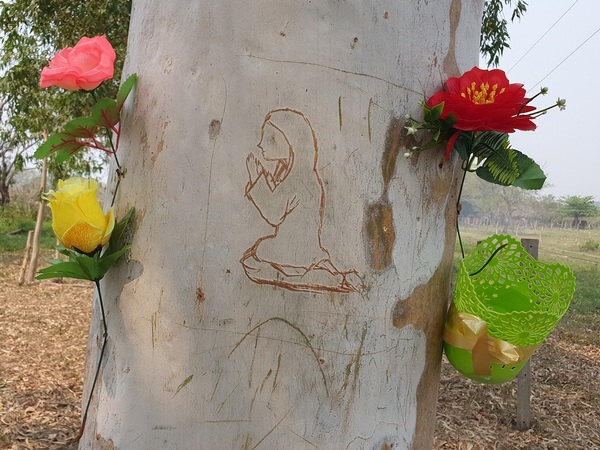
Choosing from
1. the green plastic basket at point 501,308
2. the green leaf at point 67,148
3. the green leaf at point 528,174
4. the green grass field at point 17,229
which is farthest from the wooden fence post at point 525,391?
the green grass field at point 17,229

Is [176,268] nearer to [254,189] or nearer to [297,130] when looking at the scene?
[254,189]

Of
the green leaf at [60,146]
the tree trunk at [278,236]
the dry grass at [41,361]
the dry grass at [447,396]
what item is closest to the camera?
the tree trunk at [278,236]

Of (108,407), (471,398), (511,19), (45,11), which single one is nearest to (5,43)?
(45,11)

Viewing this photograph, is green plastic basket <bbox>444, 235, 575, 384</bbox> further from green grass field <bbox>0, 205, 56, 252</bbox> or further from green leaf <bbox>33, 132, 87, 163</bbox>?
green grass field <bbox>0, 205, 56, 252</bbox>

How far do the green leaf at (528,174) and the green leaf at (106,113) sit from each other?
2.50 feet

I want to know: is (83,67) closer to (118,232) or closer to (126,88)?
(126,88)

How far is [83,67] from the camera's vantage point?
1084mm

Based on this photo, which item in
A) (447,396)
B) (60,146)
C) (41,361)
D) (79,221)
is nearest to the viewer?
(79,221)

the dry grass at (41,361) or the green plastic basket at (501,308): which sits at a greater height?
the green plastic basket at (501,308)

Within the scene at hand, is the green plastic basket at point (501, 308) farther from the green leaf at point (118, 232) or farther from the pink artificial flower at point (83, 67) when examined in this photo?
the pink artificial flower at point (83, 67)

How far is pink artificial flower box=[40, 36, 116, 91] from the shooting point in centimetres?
107

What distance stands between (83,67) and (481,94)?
74cm

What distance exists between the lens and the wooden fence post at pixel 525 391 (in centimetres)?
316

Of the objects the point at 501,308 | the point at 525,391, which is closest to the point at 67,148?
the point at 501,308
